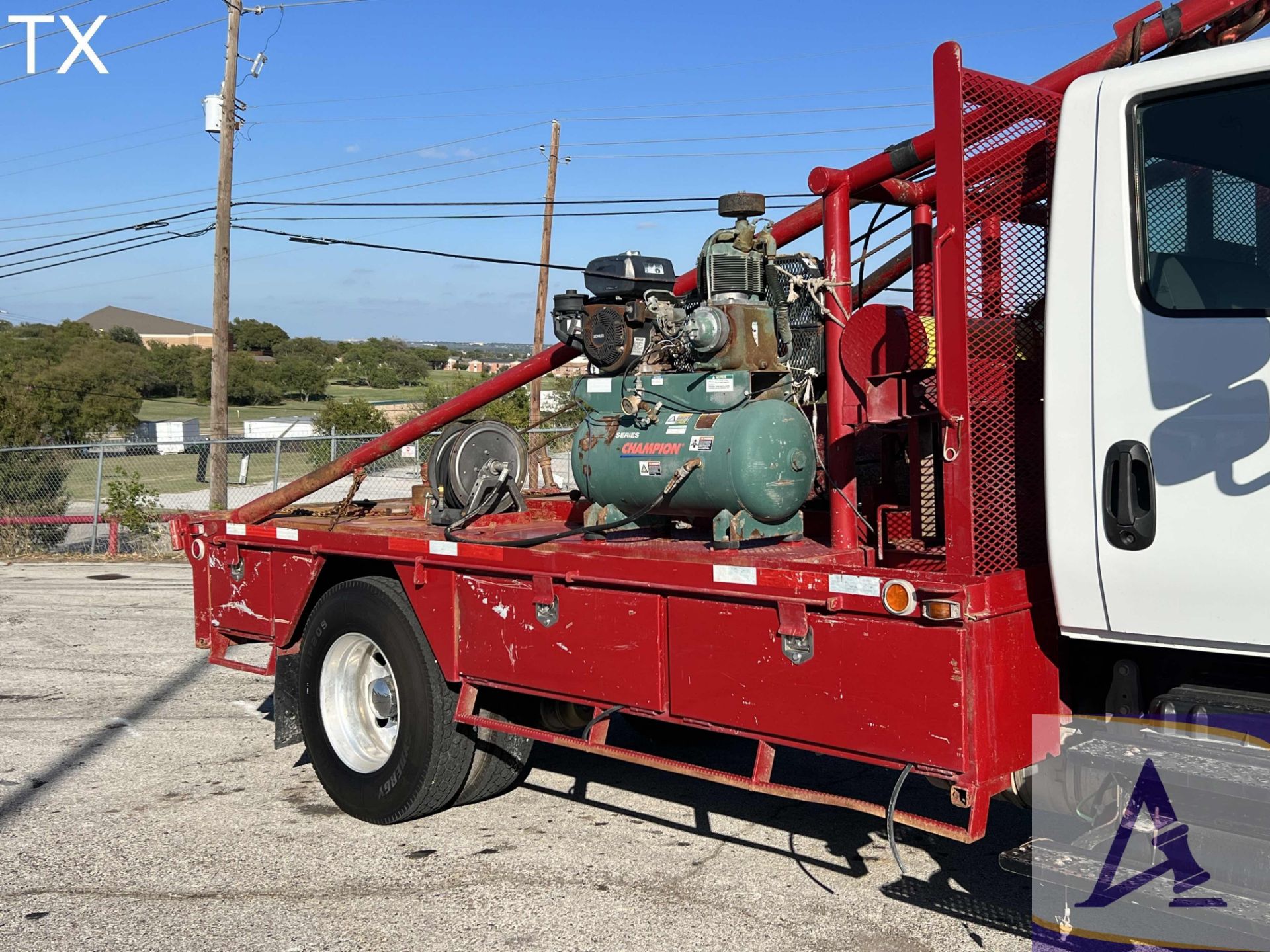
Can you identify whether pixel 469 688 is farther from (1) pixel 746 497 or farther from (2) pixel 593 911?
(1) pixel 746 497

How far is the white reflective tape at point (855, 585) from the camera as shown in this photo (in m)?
3.81

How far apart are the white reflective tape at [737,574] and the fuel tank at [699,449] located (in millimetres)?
475

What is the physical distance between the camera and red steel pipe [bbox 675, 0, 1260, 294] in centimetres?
415

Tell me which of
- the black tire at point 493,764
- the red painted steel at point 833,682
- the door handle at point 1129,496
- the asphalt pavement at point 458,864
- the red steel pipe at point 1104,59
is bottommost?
the asphalt pavement at point 458,864

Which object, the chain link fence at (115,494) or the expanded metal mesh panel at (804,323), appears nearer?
the expanded metal mesh panel at (804,323)

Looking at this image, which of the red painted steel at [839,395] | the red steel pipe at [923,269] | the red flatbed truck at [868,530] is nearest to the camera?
the red flatbed truck at [868,530]

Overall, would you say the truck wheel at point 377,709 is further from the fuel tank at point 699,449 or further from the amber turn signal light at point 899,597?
the amber turn signal light at point 899,597

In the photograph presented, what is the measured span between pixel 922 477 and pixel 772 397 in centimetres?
78

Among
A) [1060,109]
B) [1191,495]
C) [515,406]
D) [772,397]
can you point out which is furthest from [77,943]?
[515,406]

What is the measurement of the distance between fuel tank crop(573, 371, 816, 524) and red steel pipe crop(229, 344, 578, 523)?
1.11 m

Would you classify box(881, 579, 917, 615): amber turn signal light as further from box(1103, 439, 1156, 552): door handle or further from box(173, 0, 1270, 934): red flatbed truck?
box(1103, 439, 1156, 552): door handle

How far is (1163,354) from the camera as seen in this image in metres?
3.43

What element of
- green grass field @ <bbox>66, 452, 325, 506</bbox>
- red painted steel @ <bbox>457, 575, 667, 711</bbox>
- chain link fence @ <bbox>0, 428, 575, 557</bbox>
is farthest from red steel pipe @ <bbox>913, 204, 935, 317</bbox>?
green grass field @ <bbox>66, 452, 325, 506</bbox>

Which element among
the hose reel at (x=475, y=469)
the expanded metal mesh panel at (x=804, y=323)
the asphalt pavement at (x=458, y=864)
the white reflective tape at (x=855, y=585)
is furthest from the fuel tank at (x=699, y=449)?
the asphalt pavement at (x=458, y=864)
